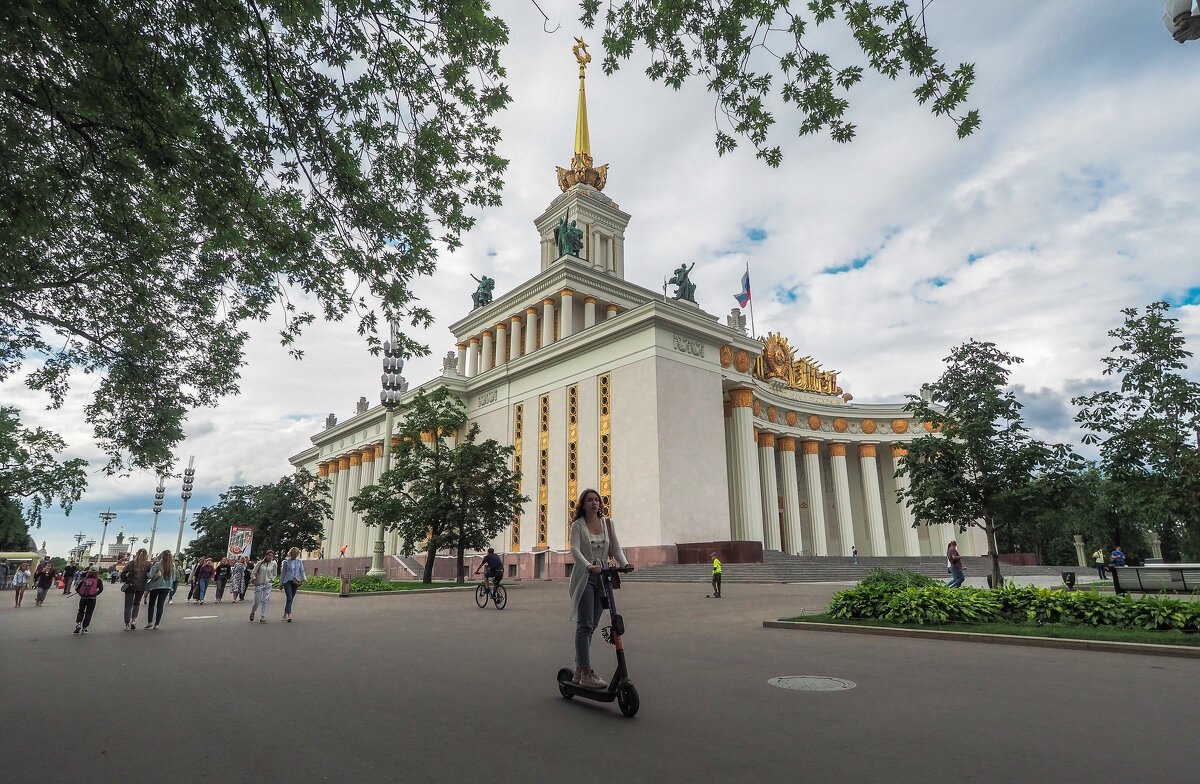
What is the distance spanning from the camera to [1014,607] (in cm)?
1105

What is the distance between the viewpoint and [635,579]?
28.8 metres

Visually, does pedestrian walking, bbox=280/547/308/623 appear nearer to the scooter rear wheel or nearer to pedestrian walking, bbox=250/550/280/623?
pedestrian walking, bbox=250/550/280/623

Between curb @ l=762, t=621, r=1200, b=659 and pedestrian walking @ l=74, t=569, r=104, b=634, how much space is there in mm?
13537

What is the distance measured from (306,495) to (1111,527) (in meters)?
65.2

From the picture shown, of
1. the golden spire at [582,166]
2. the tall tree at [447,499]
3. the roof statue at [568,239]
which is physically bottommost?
the tall tree at [447,499]

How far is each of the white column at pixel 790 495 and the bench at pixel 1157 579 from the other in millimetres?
27141

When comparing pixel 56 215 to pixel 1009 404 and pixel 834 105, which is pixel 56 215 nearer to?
pixel 834 105

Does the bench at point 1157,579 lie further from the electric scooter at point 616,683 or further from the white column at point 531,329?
the white column at point 531,329

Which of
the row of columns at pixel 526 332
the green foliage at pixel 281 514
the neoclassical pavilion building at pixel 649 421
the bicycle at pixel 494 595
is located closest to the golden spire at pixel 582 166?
the neoclassical pavilion building at pixel 649 421

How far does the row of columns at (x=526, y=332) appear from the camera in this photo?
4500 centimetres

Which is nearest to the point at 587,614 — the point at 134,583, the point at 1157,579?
the point at 134,583

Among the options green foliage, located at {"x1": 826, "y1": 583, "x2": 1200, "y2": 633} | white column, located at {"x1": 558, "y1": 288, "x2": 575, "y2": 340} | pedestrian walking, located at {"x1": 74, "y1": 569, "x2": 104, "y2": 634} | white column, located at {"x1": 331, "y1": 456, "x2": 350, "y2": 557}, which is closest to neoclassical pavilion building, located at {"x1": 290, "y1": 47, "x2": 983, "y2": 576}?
white column, located at {"x1": 558, "y1": 288, "x2": 575, "y2": 340}

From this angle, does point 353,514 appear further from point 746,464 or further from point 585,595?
point 585,595

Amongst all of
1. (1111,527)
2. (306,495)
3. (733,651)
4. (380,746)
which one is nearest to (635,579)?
(733,651)
